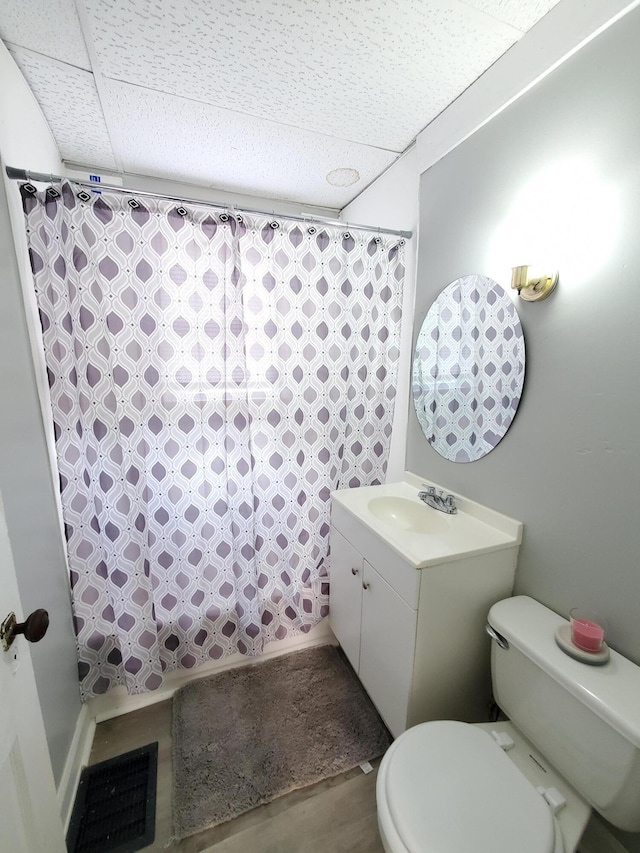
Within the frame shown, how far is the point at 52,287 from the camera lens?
116 centimetres

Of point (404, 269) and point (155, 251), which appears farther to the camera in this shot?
point (404, 269)

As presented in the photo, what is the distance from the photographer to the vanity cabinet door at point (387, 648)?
1105mm

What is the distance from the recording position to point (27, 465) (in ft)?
3.36

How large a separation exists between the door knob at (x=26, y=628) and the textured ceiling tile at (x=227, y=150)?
1.58 meters

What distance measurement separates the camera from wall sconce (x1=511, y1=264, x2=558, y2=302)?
0.99m

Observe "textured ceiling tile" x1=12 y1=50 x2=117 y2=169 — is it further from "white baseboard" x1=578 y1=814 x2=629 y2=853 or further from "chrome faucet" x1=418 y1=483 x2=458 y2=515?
"white baseboard" x1=578 y1=814 x2=629 y2=853

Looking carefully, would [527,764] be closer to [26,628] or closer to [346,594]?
[346,594]

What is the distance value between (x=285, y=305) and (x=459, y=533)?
3.74 ft

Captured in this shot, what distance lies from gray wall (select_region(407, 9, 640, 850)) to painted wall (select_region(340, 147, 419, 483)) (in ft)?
1.08

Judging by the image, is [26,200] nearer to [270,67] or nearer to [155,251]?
[155,251]

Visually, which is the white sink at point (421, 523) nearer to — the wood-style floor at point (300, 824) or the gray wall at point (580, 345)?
the gray wall at point (580, 345)

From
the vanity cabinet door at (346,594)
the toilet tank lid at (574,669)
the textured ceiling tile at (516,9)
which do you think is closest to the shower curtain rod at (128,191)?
the textured ceiling tile at (516,9)

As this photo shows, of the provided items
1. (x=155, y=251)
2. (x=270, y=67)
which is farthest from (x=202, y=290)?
(x=270, y=67)

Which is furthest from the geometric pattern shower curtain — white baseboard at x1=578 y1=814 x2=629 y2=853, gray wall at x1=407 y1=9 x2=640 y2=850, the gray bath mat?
white baseboard at x1=578 y1=814 x2=629 y2=853
